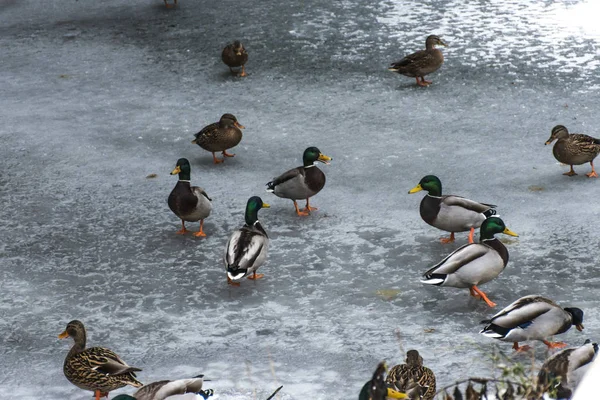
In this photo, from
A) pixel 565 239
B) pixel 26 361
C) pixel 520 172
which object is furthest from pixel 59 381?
pixel 520 172

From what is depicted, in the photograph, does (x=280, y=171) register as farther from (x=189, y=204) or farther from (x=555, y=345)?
(x=555, y=345)

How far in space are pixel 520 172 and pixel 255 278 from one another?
2.82 meters

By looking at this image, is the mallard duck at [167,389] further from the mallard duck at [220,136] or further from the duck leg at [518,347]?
the mallard duck at [220,136]

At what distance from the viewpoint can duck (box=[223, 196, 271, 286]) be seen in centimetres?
641

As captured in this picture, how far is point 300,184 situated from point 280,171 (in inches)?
36.5

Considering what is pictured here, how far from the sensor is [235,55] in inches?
422

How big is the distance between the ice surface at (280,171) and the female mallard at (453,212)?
7.2 inches

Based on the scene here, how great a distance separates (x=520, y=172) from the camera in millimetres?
8289

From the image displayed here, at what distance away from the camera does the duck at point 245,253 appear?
6.41m

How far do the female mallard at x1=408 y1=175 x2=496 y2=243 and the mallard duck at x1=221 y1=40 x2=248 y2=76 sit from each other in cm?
422

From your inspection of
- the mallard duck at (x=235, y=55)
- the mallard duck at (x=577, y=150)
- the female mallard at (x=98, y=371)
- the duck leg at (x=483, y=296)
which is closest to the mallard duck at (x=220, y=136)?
the mallard duck at (x=235, y=55)

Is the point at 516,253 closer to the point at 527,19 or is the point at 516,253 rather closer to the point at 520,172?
the point at 520,172

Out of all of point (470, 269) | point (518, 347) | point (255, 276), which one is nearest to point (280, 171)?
point (255, 276)

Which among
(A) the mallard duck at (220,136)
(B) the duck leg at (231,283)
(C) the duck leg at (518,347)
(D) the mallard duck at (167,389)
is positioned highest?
(D) the mallard duck at (167,389)
